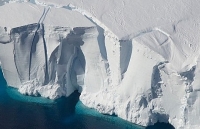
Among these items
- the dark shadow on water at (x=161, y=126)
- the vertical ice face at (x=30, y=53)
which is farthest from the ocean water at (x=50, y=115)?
the vertical ice face at (x=30, y=53)

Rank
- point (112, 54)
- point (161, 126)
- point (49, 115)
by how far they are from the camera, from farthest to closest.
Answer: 1. point (49, 115)
2. point (161, 126)
3. point (112, 54)

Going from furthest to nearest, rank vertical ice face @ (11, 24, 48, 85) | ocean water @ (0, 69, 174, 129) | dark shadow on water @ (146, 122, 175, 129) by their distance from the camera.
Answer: vertical ice face @ (11, 24, 48, 85), ocean water @ (0, 69, 174, 129), dark shadow on water @ (146, 122, 175, 129)

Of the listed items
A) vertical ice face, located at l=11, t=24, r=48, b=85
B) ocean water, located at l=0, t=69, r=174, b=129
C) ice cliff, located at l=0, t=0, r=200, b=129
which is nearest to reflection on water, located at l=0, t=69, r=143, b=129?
ocean water, located at l=0, t=69, r=174, b=129

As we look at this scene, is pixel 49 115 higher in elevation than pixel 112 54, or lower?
lower

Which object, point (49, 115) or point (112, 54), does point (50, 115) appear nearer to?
point (49, 115)

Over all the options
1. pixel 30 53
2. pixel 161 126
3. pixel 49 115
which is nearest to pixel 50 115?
pixel 49 115

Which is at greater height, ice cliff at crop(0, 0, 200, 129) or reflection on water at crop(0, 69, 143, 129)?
ice cliff at crop(0, 0, 200, 129)

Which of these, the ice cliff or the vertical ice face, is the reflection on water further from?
the vertical ice face
